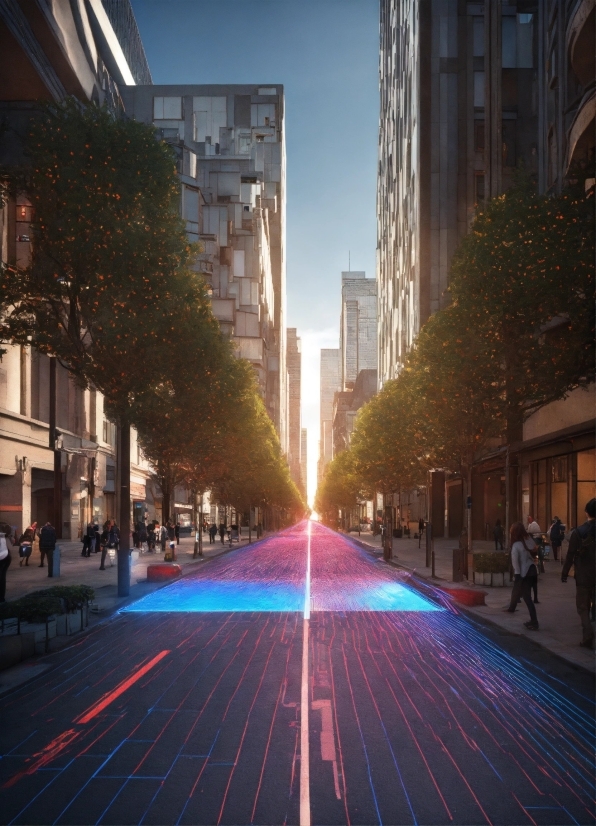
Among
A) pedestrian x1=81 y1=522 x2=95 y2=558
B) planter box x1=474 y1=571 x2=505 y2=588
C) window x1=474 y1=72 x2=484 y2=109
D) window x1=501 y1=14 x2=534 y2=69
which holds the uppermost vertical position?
window x1=501 y1=14 x2=534 y2=69

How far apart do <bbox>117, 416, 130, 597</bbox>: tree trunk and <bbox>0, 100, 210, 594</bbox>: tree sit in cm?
5

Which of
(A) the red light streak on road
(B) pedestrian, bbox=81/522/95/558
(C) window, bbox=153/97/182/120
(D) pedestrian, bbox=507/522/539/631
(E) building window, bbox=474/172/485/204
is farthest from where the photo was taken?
(C) window, bbox=153/97/182/120

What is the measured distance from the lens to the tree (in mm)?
22938

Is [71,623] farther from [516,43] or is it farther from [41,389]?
[516,43]

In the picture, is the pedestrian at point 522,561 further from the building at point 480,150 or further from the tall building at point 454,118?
the tall building at point 454,118

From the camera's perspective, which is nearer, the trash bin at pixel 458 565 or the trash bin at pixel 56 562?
the trash bin at pixel 458 565

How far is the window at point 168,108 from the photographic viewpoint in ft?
411

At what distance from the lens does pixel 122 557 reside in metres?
22.7

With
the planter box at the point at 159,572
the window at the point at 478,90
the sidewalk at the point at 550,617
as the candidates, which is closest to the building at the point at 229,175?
the window at the point at 478,90

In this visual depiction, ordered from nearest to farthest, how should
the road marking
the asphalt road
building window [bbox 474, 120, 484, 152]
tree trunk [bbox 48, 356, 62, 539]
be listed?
1. the road marking
2. the asphalt road
3. tree trunk [bbox 48, 356, 62, 539]
4. building window [bbox 474, 120, 484, 152]

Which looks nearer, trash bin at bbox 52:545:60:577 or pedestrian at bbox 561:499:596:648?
pedestrian at bbox 561:499:596:648

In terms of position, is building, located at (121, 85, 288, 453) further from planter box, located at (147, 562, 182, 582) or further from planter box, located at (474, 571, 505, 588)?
planter box, located at (474, 571, 505, 588)

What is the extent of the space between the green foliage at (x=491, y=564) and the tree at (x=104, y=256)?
10.4m

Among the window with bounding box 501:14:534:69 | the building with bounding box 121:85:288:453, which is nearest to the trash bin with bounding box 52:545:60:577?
the window with bounding box 501:14:534:69
